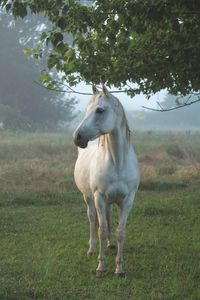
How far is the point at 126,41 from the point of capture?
7.82 meters

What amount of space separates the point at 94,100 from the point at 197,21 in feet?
6.55

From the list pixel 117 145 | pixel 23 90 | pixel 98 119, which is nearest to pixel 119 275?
pixel 117 145

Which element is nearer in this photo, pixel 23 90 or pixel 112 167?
pixel 112 167

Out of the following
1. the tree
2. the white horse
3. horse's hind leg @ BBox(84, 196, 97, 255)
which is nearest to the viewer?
the white horse

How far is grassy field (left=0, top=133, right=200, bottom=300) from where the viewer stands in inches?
225

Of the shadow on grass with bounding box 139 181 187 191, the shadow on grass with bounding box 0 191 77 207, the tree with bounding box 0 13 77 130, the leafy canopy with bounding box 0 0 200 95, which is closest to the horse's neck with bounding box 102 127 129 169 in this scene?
the leafy canopy with bounding box 0 0 200 95

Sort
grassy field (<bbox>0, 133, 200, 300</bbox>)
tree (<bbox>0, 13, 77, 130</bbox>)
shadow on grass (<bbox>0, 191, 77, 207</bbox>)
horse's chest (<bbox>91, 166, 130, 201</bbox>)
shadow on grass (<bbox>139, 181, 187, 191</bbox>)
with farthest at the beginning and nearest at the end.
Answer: tree (<bbox>0, 13, 77, 130</bbox>)
shadow on grass (<bbox>139, 181, 187, 191</bbox>)
shadow on grass (<bbox>0, 191, 77, 207</bbox>)
horse's chest (<bbox>91, 166, 130, 201</bbox>)
grassy field (<bbox>0, 133, 200, 300</bbox>)

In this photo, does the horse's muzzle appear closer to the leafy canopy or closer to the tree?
the leafy canopy

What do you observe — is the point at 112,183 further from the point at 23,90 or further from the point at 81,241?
the point at 23,90

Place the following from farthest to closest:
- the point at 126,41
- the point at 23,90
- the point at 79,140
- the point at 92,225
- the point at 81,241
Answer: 1. the point at 23,90
2. the point at 81,241
3. the point at 126,41
4. the point at 92,225
5. the point at 79,140

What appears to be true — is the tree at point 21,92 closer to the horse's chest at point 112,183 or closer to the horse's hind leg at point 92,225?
the horse's hind leg at point 92,225

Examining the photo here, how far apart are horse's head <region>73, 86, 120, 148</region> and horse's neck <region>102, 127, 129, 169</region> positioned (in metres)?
0.15

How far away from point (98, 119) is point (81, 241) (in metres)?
2.73

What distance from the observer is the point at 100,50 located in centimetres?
815
